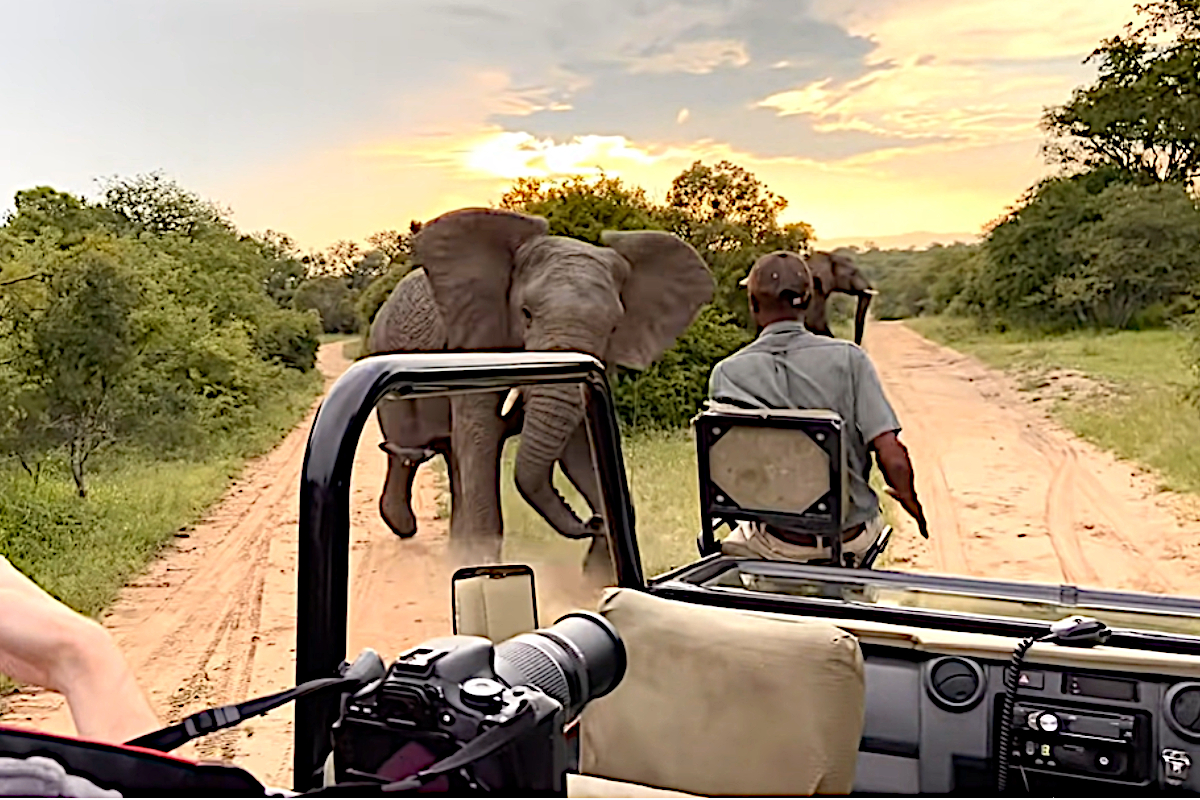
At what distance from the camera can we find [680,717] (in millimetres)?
1567

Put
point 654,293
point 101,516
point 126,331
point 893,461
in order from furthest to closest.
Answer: point 126,331
point 101,516
point 654,293
point 893,461

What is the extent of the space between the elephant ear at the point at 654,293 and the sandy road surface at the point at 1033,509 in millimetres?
1528

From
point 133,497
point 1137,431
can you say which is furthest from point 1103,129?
point 133,497

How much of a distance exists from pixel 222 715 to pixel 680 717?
79 centimetres

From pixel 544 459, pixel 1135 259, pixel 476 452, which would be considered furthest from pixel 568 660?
pixel 1135 259

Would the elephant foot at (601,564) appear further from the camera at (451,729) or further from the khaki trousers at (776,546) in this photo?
the camera at (451,729)

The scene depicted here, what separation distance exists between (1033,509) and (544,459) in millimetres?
4107

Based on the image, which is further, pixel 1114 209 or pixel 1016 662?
pixel 1114 209

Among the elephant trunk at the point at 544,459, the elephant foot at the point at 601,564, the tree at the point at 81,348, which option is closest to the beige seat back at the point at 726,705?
the elephant foot at the point at 601,564

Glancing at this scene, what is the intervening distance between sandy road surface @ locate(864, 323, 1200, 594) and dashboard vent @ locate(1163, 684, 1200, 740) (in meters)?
4.94

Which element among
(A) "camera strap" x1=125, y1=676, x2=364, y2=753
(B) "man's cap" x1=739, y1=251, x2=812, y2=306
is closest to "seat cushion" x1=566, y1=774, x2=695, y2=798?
(A) "camera strap" x1=125, y1=676, x2=364, y2=753

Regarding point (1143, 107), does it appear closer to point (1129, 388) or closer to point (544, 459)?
point (1129, 388)

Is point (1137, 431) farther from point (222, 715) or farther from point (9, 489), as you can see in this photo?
point (222, 715)

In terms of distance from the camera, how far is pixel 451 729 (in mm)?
805
